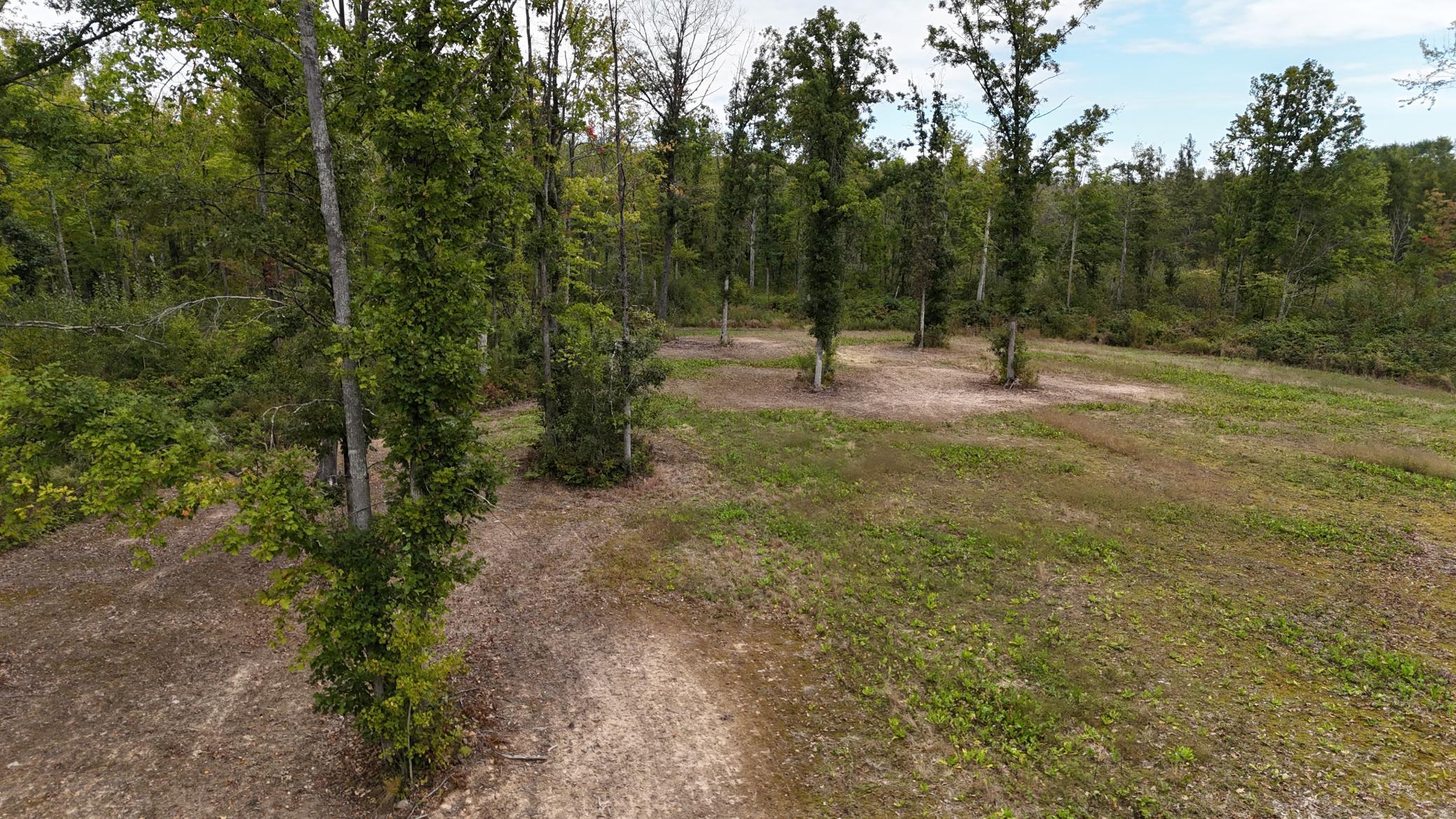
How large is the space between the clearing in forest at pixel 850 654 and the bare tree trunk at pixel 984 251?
24490 millimetres

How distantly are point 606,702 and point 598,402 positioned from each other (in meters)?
6.87

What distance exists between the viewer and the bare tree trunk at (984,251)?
119 feet

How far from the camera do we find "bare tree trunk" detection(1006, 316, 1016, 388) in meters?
21.8

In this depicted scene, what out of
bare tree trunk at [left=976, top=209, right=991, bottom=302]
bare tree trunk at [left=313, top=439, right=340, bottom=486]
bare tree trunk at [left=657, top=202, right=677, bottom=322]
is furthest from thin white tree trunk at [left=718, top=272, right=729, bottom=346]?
bare tree trunk at [left=313, top=439, right=340, bottom=486]

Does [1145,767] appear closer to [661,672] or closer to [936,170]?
[661,672]

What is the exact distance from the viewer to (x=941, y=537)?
10547 mm

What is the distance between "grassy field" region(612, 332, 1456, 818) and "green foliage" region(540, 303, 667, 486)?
202cm

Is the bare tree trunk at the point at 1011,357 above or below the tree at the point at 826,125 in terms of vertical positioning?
below

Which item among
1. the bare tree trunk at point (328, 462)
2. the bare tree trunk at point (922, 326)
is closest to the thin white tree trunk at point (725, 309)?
the bare tree trunk at point (922, 326)

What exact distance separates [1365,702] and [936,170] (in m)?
27.6

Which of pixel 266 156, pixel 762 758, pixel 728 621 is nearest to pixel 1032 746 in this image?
pixel 762 758

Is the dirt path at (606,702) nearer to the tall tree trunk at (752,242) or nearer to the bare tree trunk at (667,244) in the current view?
the bare tree trunk at (667,244)

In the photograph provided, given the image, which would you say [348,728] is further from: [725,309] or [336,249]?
Result: [725,309]

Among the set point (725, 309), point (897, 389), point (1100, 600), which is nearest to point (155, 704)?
point (1100, 600)
